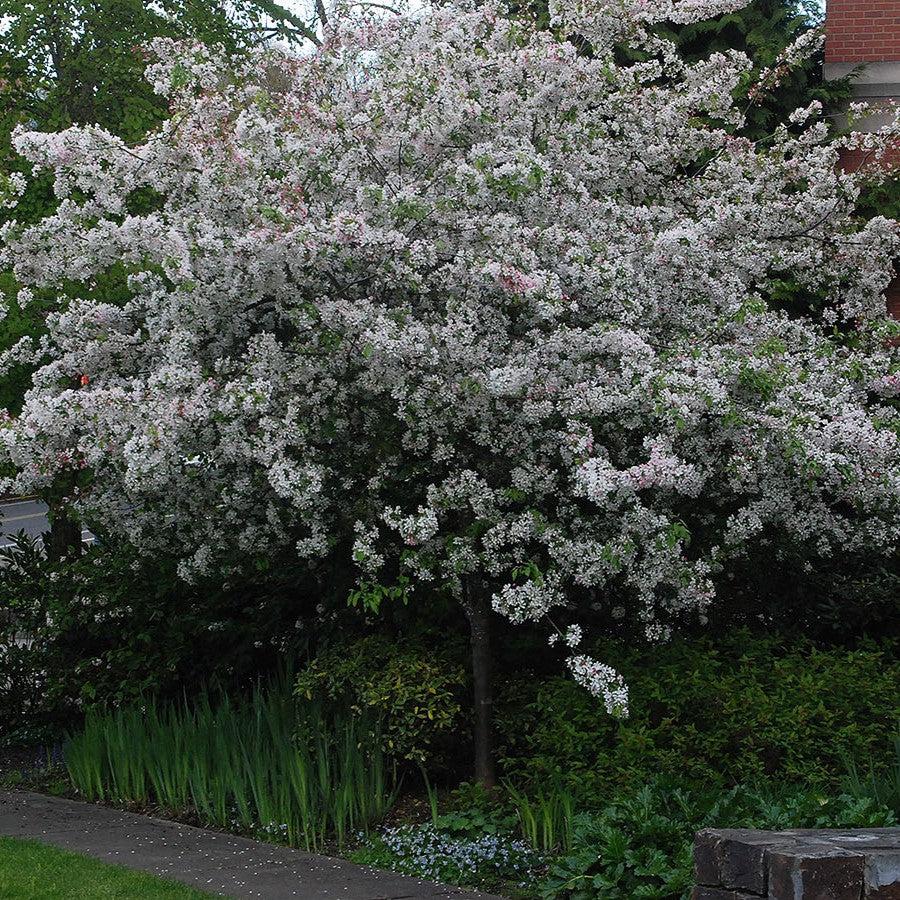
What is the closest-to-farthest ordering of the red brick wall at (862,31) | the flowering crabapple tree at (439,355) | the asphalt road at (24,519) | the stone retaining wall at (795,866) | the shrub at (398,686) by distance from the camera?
the stone retaining wall at (795,866)
the flowering crabapple tree at (439,355)
the shrub at (398,686)
the red brick wall at (862,31)
the asphalt road at (24,519)

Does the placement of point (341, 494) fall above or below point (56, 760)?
above

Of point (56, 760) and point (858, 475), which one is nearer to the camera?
point (858, 475)

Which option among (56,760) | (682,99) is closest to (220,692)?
(56,760)

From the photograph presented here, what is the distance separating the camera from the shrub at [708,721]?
686 cm

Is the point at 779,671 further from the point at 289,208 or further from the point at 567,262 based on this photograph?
the point at 289,208

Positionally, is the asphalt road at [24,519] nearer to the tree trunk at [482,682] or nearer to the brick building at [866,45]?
the brick building at [866,45]

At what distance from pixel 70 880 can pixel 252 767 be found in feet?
4.80

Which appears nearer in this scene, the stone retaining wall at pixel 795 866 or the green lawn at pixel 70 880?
the stone retaining wall at pixel 795 866

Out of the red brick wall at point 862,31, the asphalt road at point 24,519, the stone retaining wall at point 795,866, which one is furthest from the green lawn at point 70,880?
the asphalt road at point 24,519

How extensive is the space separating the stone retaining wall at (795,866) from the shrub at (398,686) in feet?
8.31

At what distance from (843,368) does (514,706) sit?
2.56m

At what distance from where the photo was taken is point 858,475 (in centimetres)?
716

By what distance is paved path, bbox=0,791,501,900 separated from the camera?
20.1 feet

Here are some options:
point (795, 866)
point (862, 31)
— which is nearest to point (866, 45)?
point (862, 31)
